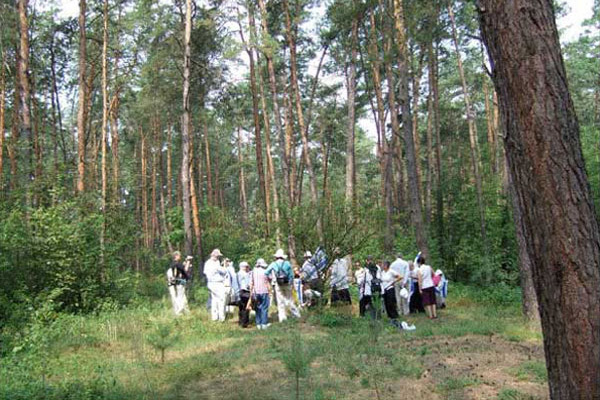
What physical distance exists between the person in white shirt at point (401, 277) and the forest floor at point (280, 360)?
1117 millimetres

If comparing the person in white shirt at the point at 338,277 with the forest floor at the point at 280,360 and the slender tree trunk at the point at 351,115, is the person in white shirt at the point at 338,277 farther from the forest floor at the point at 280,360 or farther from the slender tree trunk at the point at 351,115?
the slender tree trunk at the point at 351,115

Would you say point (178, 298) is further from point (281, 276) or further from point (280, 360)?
point (280, 360)

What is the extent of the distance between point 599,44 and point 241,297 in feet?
79.1

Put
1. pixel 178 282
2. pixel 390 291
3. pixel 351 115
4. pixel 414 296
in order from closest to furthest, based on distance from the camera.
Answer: pixel 390 291 → pixel 178 282 → pixel 414 296 → pixel 351 115

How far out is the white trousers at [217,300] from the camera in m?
12.6

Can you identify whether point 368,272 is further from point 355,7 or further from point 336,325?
point 355,7

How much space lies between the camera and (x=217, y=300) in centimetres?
1273

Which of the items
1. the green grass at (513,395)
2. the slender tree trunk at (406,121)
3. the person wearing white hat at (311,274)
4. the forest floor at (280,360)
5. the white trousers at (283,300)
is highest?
the slender tree trunk at (406,121)

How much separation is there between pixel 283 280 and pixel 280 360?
4.00 meters

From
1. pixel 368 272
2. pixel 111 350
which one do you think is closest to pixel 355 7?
pixel 368 272

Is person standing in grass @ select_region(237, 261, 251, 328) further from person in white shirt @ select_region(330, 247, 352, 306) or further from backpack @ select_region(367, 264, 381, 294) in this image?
backpack @ select_region(367, 264, 381, 294)

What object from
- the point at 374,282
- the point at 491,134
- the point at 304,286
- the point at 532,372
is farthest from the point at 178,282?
the point at 491,134

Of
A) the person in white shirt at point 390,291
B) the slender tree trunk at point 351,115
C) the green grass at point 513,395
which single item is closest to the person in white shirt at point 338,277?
the person in white shirt at point 390,291

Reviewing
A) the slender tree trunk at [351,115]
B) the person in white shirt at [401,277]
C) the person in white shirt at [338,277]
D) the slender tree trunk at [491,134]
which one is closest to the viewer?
the person in white shirt at [401,277]
